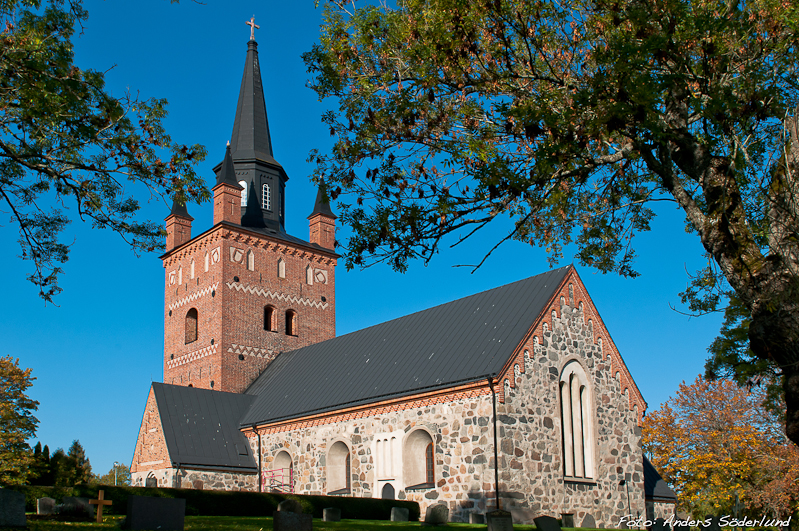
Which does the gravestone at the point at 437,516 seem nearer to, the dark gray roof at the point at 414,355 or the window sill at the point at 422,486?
the window sill at the point at 422,486

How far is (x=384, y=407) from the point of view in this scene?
2147 cm

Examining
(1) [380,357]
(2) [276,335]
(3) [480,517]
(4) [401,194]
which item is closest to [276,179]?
(2) [276,335]

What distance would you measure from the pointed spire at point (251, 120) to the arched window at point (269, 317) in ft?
24.0

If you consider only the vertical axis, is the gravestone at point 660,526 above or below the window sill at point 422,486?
below

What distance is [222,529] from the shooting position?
40.8ft

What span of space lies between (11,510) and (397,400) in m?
12.0

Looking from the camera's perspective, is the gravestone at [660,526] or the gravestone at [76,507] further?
the gravestone at [660,526]

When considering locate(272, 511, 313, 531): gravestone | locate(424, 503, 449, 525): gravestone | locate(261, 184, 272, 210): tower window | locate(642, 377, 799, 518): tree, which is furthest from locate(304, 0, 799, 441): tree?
locate(261, 184, 272, 210): tower window

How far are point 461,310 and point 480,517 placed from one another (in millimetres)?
7808

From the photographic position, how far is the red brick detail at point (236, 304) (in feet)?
103

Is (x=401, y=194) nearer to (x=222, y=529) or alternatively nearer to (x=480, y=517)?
(x=222, y=529)

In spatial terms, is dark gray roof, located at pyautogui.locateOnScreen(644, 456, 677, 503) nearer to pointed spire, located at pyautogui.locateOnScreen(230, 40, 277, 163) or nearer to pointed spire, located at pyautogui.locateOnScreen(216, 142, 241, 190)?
pointed spire, located at pyautogui.locateOnScreen(216, 142, 241, 190)

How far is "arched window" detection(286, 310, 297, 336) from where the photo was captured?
111 ft

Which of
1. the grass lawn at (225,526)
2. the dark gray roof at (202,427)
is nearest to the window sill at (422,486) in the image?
the grass lawn at (225,526)
